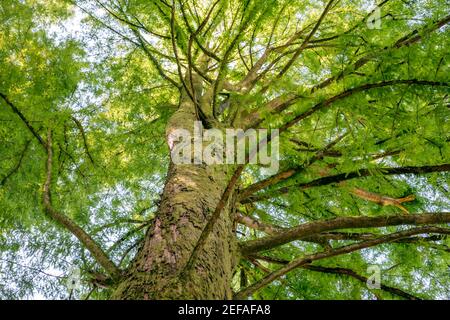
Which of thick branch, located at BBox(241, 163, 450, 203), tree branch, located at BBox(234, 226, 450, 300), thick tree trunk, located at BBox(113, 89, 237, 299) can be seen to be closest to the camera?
thick tree trunk, located at BBox(113, 89, 237, 299)

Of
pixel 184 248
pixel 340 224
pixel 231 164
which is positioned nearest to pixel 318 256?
pixel 340 224

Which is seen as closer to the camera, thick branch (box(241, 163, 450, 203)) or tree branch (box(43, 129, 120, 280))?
tree branch (box(43, 129, 120, 280))

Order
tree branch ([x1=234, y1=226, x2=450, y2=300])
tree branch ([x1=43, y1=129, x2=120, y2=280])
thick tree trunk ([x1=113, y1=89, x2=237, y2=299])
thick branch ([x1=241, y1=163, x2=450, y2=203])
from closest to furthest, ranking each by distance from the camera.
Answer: thick tree trunk ([x1=113, y1=89, x2=237, y2=299]) < tree branch ([x1=234, y1=226, x2=450, y2=300]) < tree branch ([x1=43, y1=129, x2=120, y2=280]) < thick branch ([x1=241, y1=163, x2=450, y2=203])

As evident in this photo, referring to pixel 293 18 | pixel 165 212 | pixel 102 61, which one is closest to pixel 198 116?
pixel 165 212

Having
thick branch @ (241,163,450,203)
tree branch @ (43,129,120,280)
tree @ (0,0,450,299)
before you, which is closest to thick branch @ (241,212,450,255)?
tree @ (0,0,450,299)

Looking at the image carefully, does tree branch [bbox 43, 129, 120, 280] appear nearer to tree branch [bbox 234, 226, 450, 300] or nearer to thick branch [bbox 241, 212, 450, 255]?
tree branch [bbox 234, 226, 450, 300]

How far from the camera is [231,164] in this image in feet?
8.25

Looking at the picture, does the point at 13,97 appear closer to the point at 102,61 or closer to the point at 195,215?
the point at 195,215

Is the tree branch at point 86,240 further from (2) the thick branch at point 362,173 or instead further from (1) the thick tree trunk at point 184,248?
(2) the thick branch at point 362,173

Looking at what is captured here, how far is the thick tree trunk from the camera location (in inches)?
51.1

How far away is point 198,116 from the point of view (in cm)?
270

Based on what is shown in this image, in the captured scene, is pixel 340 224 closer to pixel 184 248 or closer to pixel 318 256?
pixel 318 256

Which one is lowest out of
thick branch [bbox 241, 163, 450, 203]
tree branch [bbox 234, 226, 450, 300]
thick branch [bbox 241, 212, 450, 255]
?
tree branch [bbox 234, 226, 450, 300]

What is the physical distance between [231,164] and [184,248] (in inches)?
42.3
